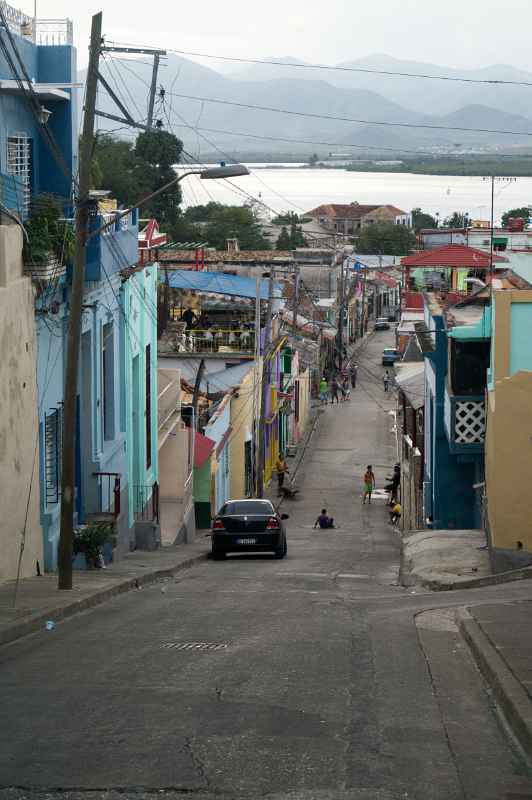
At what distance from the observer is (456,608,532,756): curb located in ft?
27.5

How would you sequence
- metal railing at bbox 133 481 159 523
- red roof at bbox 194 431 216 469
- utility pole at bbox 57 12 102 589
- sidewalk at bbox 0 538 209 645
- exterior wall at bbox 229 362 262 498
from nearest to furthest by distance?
sidewalk at bbox 0 538 209 645 < utility pole at bbox 57 12 102 589 < metal railing at bbox 133 481 159 523 < red roof at bbox 194 431 216 469 < exterior wall at bbox 229 362 262 498

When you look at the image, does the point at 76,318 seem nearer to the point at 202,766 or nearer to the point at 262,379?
the point at 202,766

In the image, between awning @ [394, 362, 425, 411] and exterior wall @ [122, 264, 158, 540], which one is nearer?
exterior wall @ [122, 264, 158, 540]

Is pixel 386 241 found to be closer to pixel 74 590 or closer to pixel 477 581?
pixel 477 581

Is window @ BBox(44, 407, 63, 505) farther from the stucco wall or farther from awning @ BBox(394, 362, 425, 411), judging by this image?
awning @ BBox(394, 362, 425, 411)

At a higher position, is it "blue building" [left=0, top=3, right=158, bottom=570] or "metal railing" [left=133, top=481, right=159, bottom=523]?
"blue building" [left=0, top=3, right=158, bottom=570]

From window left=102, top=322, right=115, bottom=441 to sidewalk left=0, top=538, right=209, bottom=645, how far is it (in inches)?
99.0

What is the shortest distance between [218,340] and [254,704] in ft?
126

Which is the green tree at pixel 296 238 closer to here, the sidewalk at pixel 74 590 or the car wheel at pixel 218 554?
the car wheel at pixel 218 554

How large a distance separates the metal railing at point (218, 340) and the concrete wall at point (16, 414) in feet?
91.2

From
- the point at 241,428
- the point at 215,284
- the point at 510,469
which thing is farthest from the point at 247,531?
the point at 215,284

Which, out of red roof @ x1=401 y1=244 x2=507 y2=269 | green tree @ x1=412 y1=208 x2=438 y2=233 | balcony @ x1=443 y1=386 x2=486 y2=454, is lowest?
balcony @ x1=443 y1=386 x2=486 y2=454

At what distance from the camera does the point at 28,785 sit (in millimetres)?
7227

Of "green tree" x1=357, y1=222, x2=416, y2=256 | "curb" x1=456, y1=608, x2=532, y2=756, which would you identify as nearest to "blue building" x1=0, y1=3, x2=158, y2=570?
"curb" x1=456, y1=608, x2=532, y2=756
